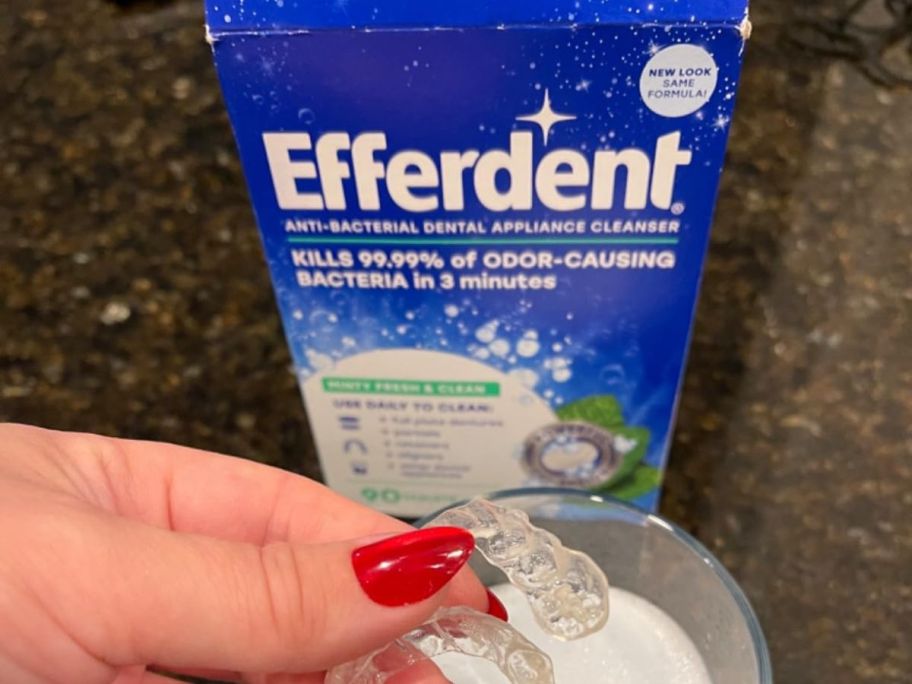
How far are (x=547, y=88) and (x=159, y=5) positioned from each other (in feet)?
2.09

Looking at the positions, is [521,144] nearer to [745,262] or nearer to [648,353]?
[648,353]

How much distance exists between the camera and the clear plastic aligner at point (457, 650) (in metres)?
0.46

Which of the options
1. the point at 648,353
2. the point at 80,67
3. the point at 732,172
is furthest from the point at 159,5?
the point at 648,353

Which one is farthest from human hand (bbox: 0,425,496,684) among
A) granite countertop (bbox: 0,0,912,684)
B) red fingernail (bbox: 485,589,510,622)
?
granite countertop (bbox: 0,0,912,684)

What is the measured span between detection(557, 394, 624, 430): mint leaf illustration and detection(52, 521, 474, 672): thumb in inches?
6.9

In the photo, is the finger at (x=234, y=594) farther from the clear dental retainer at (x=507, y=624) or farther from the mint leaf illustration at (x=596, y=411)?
the mint leaf illustration at (x=596, y=411)

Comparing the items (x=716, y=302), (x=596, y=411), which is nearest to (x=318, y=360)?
(x=596, y=411)

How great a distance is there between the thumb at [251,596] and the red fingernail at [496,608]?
0.36 ft

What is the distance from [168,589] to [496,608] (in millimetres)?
199

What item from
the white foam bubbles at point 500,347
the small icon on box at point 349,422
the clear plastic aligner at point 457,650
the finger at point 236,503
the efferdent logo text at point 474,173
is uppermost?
the efferdent logo text at point 474,173

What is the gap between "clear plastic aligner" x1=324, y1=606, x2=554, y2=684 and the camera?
46 centimetres

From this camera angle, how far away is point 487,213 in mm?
490

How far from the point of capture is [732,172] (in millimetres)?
815

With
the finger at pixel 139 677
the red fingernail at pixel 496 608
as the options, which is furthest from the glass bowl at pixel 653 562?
the finger at pixel 139 677
